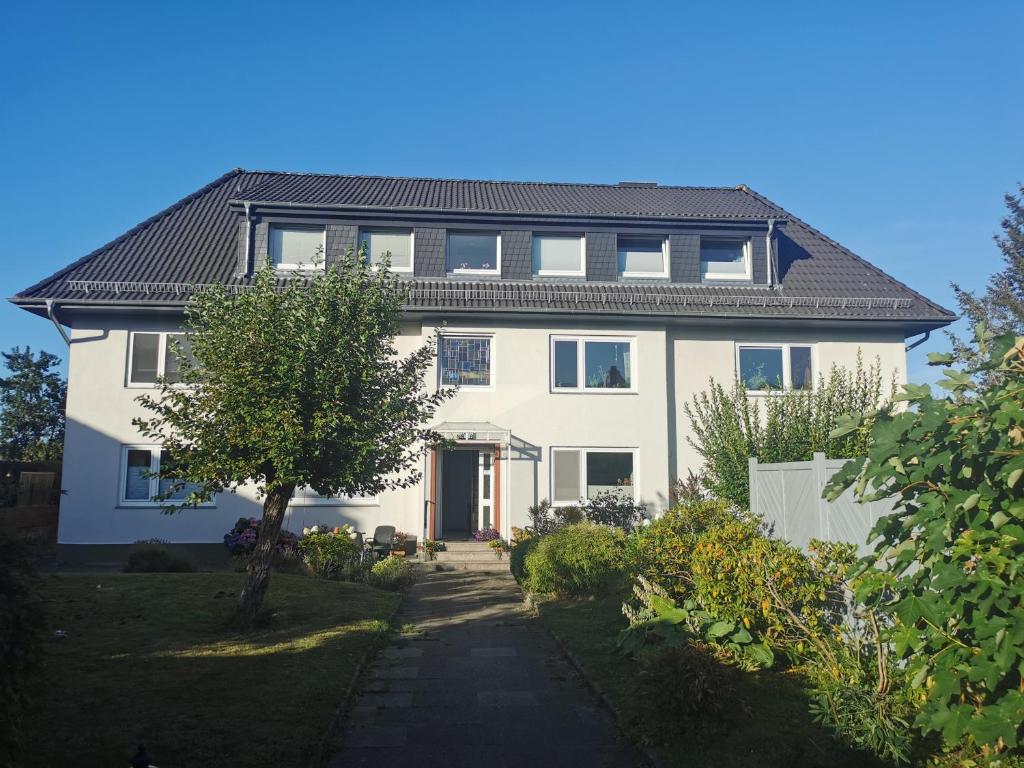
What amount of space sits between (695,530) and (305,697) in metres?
5.10

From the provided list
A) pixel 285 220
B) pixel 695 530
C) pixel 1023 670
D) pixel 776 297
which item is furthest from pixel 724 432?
pixel 285 220

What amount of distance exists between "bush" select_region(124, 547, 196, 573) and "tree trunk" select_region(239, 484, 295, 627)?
5241 mm

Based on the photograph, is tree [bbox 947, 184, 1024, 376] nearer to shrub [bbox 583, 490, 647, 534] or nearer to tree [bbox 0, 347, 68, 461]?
shrub [bbox 583, 490, 647, 534]

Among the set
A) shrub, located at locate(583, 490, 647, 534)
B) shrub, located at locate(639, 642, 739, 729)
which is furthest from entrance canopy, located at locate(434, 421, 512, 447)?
shrub, located at locate(639, 642, 739, 729)

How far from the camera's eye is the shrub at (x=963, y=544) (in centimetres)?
404

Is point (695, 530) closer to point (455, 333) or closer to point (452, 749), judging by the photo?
point (452, 749)

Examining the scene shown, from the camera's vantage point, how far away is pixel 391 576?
13547 millimetres

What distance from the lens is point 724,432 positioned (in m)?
14.1

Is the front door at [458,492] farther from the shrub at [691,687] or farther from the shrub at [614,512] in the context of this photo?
the shrub at [691,687]

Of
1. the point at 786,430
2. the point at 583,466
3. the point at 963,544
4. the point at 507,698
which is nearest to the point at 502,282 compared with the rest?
the point at 583,466

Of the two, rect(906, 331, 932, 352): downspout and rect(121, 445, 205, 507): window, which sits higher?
rect(906, 331, 932, 352): downspout

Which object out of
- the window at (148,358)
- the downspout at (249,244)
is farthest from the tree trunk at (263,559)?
the downspout at (249,244)

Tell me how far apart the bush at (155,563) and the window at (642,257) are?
1224 centimetres

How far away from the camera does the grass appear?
18.2ft
